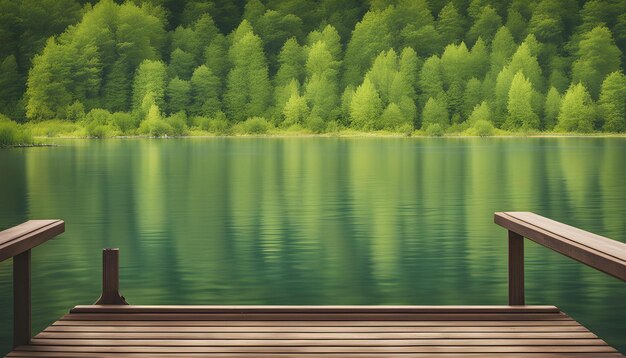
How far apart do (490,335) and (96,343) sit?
2931mm

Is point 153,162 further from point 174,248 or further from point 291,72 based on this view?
point 291,72

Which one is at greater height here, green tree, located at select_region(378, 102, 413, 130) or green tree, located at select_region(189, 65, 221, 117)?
green tree, located at select_region(189, 65, 221, 117)

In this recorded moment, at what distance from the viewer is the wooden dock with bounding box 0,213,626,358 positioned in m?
7.45

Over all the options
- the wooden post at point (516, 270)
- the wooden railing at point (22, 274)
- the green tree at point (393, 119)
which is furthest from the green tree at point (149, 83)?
the wooden railing at point (22, 274)

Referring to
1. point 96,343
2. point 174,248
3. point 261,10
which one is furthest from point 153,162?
point 261,10

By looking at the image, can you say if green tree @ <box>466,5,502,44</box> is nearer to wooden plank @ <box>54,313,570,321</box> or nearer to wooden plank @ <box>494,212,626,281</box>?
wooden plank @ <box>494,212,626,281</box>

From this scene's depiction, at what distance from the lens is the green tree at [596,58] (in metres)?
136

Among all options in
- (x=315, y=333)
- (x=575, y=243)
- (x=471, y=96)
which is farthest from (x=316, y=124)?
(x=575, y=243)

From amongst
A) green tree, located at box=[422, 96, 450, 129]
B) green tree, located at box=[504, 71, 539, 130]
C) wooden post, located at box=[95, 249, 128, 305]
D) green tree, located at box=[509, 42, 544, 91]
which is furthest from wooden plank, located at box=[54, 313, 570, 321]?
green tree, located at box=[509, 42, 544, 91]

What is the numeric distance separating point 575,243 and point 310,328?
2111mm

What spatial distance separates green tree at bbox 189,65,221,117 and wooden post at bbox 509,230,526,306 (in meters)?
129

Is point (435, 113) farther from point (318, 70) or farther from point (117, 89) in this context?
point (117, 89)

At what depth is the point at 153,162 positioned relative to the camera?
59.6m

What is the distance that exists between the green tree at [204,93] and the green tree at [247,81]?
1.73 m
